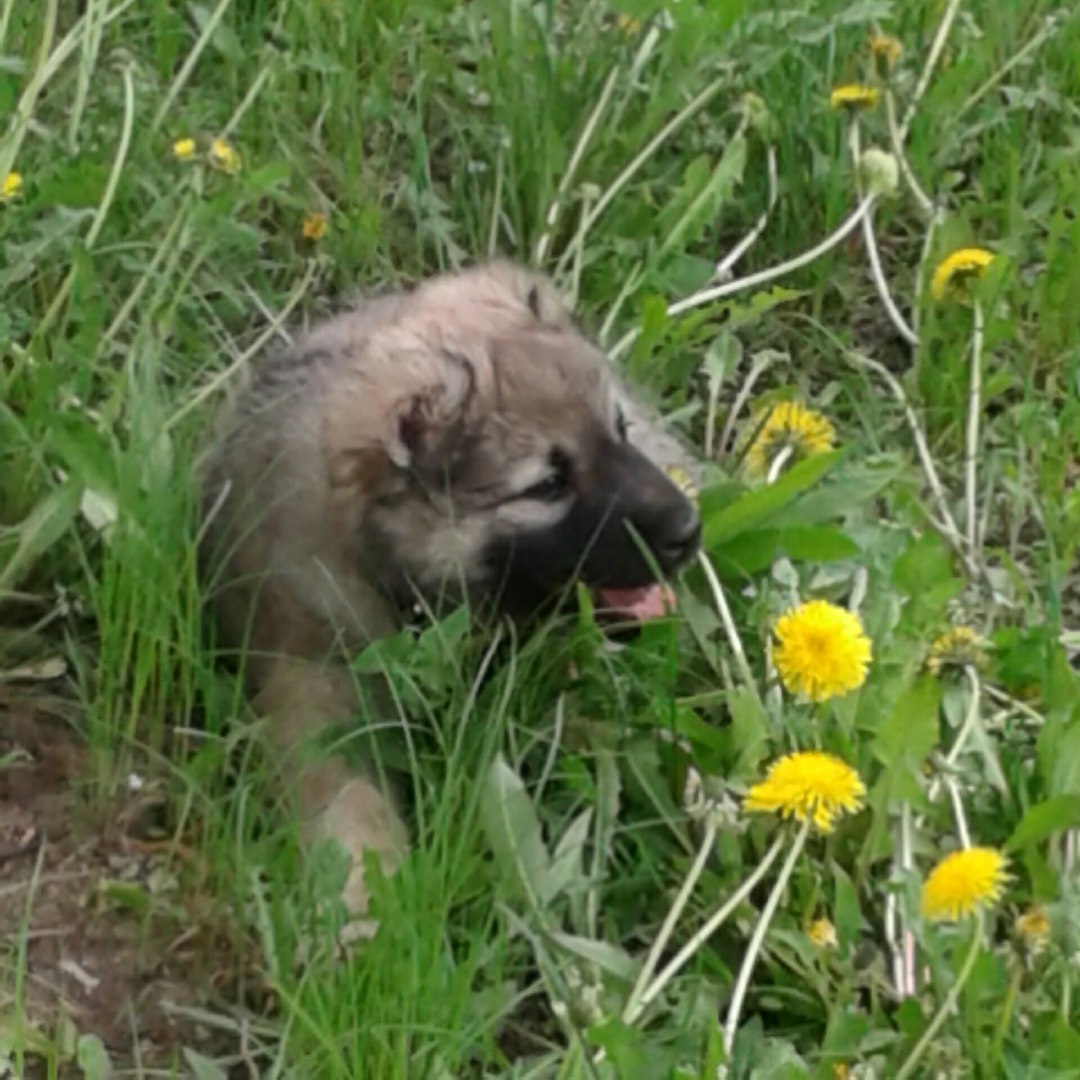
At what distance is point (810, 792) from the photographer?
1.84 m

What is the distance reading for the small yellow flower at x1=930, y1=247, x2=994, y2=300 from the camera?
2682mm

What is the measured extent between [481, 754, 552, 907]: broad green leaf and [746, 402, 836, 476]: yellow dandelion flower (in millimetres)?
660

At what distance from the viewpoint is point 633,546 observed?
221 centimetres

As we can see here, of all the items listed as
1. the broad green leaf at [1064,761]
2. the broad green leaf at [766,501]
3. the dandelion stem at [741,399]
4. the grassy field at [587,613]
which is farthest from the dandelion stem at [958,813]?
the dandelion stem at [741,399]

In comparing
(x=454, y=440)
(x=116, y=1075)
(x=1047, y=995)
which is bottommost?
(x=116, y=1075)

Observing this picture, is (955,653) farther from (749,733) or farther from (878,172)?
(878,172)

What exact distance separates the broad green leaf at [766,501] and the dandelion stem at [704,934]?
485 millimetres

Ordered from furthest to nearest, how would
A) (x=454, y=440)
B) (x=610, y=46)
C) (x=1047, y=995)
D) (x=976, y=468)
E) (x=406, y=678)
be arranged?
(x=610, y=46), (x=976, y=468), (x=454, y=440), (x=406, y=678), (x=1047, y=995)

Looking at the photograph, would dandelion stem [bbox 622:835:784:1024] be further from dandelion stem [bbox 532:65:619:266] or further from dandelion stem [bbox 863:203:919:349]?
dandelion stem [bbox 532:65:619:266]

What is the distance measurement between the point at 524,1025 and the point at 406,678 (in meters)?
0.39

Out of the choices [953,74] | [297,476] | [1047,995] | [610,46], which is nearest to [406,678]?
[297,476]

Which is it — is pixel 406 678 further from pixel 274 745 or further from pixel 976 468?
pixel 976 468

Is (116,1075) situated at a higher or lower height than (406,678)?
lower

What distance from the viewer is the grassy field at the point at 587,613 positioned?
185 centimetres
